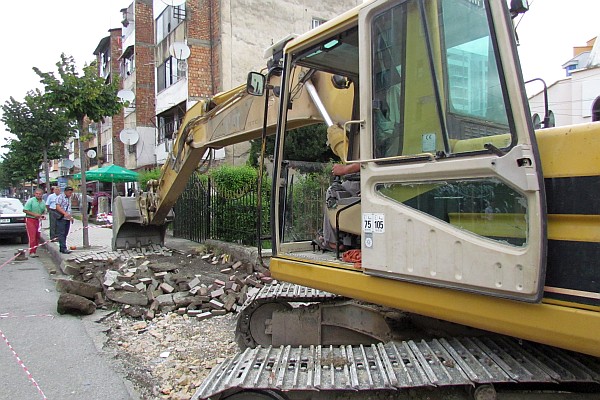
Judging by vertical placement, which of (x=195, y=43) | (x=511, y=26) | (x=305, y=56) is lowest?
(x=511, y=26)

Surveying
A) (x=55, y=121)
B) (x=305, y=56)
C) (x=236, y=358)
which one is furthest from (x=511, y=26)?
(x=55, y=121)

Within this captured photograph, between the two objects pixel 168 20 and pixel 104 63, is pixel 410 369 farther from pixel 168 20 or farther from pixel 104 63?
pixel 104 63

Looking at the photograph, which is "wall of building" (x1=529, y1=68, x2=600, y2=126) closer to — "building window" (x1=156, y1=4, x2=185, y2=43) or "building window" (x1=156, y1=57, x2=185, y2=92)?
"building window" (x1=156, y1=57, x2=185, y2=92)

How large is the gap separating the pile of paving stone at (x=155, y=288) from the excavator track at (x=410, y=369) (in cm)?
313

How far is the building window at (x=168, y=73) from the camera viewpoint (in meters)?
21.6

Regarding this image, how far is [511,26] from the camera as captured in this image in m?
2.10

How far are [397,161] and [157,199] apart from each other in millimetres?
7628

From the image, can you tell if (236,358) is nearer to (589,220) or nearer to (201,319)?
(589,220)

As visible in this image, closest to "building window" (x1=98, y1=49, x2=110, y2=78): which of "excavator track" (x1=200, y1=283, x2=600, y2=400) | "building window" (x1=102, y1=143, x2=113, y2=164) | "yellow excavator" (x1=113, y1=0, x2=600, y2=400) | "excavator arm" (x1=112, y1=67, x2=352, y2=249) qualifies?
"building window" (x1=102, y1=143, x2=113, y2=164)

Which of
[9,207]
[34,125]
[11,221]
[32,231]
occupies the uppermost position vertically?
[34,125]

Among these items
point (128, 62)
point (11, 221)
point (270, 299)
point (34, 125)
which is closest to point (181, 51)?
point (34, 125)

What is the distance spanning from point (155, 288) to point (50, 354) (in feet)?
7.11

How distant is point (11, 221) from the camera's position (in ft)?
45.6

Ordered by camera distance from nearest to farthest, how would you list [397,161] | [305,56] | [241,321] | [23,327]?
[397,161]
[305,56]
[241,321]
[23,327]
